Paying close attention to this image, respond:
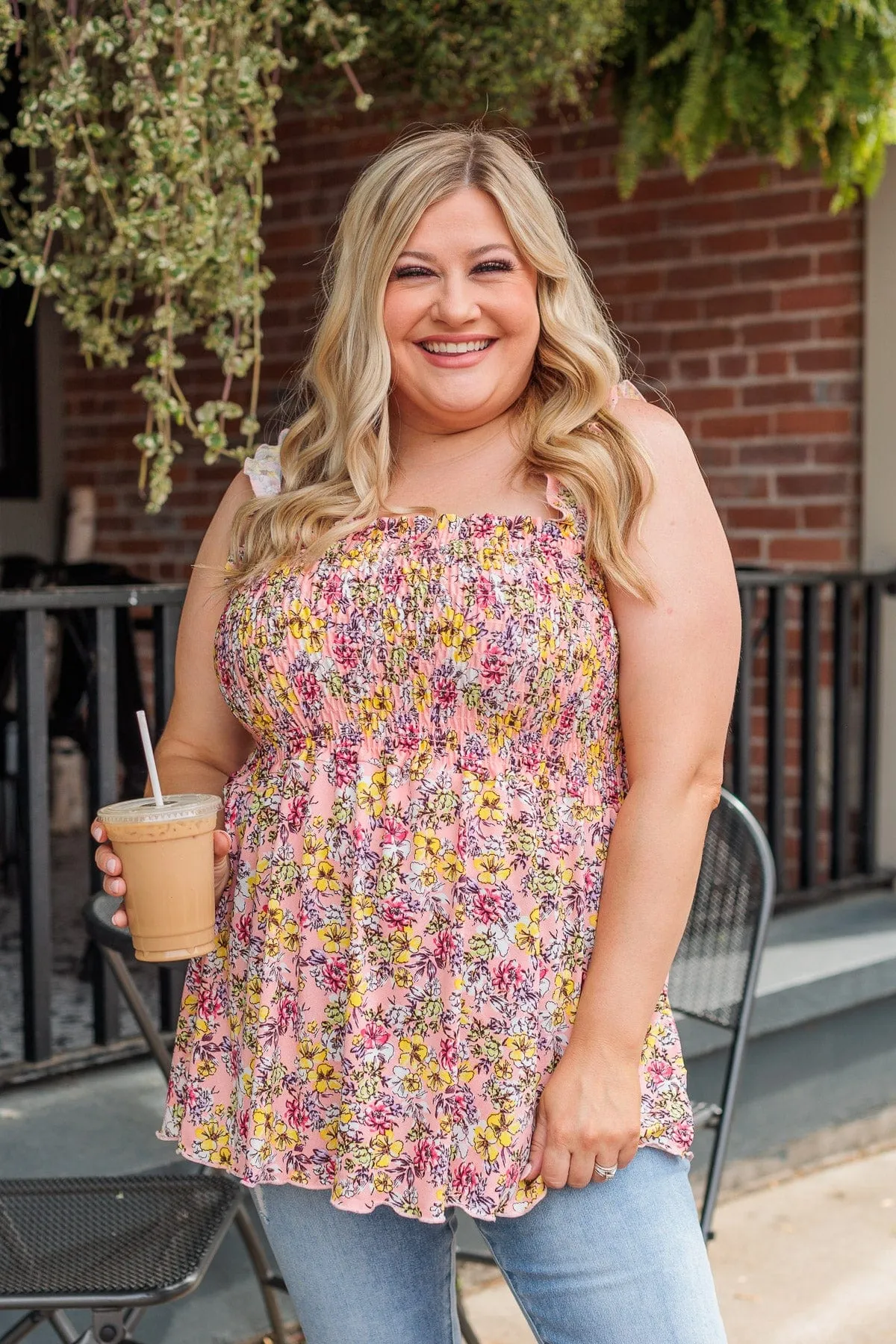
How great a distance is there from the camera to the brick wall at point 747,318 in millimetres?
4410

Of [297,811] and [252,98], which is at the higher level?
[252,98]

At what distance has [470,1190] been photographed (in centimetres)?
146

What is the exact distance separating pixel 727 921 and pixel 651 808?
1082mm

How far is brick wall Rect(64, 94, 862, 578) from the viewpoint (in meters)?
4.41

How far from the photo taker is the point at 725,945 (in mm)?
2520

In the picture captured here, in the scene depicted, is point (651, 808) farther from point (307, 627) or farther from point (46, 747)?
point (46, 747)

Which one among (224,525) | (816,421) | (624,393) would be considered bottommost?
(224,525)

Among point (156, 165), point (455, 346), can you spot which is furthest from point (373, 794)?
point (156, 165)

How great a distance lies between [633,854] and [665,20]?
9.05ft

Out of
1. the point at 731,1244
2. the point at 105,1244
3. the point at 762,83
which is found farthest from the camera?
the point at 762,83

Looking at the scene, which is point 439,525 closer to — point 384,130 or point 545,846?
point 545,846

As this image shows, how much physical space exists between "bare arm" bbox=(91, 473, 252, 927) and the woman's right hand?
5 cm

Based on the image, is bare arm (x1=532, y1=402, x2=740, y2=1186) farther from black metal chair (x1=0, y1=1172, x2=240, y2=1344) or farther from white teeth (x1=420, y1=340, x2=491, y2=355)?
black metal chair (x1=0, y1=1172, x2=240, y2=1344)

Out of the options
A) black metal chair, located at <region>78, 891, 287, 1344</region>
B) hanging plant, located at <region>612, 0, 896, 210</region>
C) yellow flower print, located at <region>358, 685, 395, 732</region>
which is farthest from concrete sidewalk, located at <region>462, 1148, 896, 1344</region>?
hanging plant, located at <region>612, 0, 896, 210</region>
